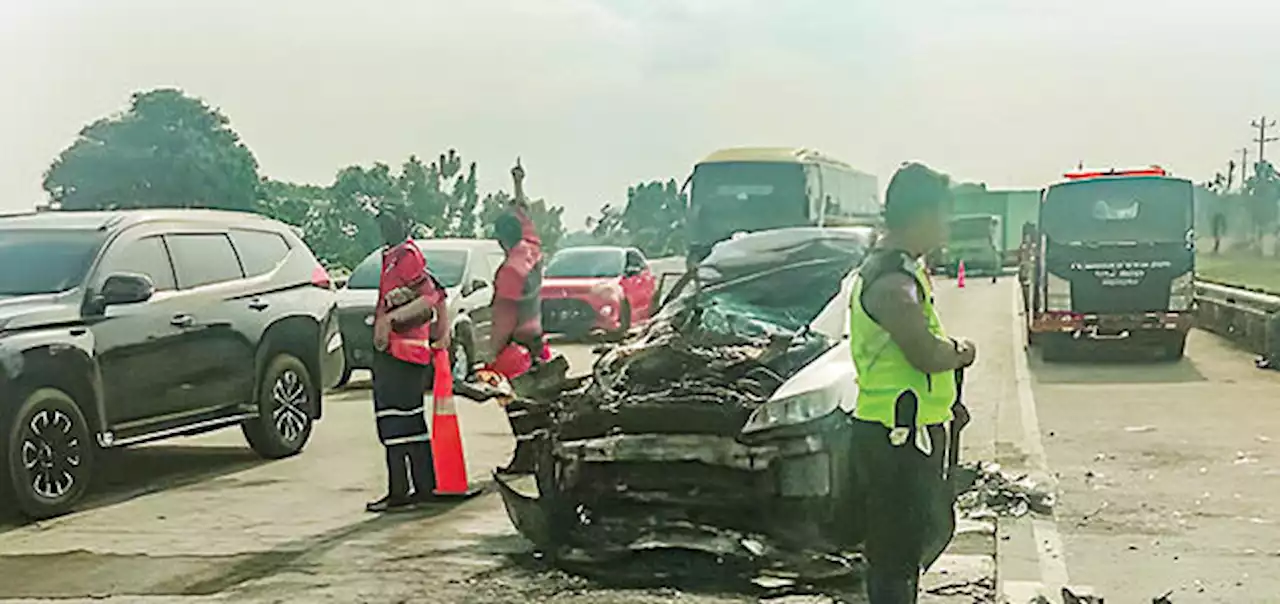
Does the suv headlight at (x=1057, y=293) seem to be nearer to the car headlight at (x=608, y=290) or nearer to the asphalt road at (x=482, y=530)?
the asphalt road at (x=482, y=530)

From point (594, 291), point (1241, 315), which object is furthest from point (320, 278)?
point (1241, 315)

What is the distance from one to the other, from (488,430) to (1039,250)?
10.8 m

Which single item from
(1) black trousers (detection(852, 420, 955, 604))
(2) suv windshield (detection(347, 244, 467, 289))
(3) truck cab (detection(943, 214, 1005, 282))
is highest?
(2) suv windshield (detection(347, 244, 467, 289))

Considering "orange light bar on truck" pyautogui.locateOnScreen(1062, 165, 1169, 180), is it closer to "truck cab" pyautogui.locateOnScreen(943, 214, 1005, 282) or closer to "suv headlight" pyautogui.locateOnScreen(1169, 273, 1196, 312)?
"suv headlight" pyautogui.locateOnScreen(1169, 273, 1196, 312)

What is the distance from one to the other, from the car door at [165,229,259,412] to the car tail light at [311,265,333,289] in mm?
958

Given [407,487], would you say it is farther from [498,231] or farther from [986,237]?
[986,237]

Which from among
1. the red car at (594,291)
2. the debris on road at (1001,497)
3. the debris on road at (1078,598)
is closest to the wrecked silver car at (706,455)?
the debris on road at (1078,598)

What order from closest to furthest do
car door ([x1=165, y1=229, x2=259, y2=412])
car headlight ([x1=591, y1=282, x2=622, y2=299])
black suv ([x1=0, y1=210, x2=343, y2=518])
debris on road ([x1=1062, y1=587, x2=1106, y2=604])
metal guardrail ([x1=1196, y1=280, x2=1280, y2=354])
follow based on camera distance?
debris on road ([x1=1062, y1=587, x2=1106, y2=604]) < black suv ([x1=0, y1=210, x2=343, y2=518]) < car door ([x1=165, y1=229, x2=259, y2=412]) < metal guardrail ([x1=1196, y1=280, x2=1280, y2=354]) < car headlight ([x1=591, y1=282, x2=622, y2=299])

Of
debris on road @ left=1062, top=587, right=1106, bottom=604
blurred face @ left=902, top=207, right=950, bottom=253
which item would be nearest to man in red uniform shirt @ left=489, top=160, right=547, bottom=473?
debris on road @ left=1062, top=587, right=1106, bottom=604

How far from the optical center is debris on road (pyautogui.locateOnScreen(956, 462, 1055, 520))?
916 centimetres

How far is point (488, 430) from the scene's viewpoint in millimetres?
13383

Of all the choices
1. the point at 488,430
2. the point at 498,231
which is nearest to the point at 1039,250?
the point at 488,430

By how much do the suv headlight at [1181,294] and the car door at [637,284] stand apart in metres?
8.04

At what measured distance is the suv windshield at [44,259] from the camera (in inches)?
396
